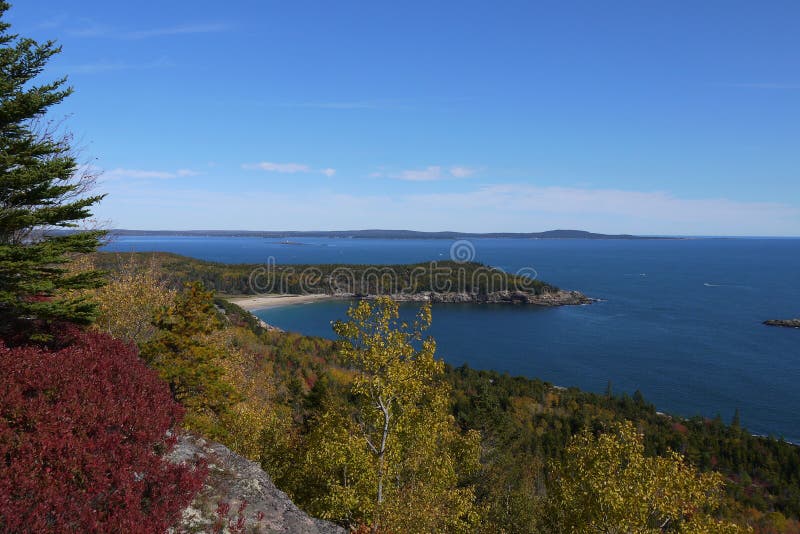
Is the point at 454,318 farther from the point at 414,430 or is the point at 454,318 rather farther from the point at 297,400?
the point at 414,430

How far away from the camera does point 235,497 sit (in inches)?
422

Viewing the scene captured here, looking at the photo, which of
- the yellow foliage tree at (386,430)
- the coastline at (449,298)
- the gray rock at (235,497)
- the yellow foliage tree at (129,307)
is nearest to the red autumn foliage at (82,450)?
the gray rock at (235,497)

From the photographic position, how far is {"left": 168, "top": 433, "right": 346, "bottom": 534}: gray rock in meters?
9.90

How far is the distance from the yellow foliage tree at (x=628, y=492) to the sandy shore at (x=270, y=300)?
162m

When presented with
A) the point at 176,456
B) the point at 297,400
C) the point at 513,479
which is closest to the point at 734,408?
the point at 513,479

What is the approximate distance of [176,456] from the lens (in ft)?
36.7

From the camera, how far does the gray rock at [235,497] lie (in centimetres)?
990

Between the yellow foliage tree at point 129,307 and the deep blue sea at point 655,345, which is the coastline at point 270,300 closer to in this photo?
the deep blue sea at point 655,345

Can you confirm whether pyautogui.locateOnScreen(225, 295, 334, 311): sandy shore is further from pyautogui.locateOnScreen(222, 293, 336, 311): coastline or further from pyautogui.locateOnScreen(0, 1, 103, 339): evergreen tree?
pyautogui.locateOnScreen(0, 1, 103, 339): evergreen tree

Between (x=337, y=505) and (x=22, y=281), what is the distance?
12.3m

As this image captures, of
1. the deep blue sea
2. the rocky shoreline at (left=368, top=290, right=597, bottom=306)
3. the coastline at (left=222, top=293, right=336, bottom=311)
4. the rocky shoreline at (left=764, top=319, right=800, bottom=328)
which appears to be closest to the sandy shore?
the coastline at (left=222, top=293, right=336, bottom=311)

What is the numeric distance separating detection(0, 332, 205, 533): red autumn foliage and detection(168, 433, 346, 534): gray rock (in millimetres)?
694

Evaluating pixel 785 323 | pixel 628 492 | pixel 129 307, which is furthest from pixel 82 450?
pixel 785 323

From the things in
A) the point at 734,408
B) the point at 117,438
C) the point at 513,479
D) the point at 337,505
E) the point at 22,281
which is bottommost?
the point at 734,408
